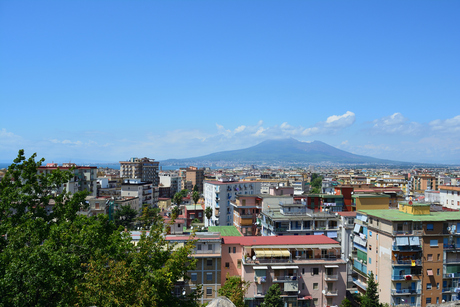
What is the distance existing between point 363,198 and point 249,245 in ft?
56.0

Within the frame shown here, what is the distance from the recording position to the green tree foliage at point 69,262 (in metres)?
13.7

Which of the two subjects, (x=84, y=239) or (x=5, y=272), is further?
(x=84, y=239)

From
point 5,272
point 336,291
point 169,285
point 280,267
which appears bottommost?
point 336,291

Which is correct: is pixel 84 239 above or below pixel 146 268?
above

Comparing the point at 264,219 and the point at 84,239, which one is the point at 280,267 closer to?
the point at 264,219

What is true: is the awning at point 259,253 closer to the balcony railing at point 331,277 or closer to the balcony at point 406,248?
the balcony railing at point 331,277

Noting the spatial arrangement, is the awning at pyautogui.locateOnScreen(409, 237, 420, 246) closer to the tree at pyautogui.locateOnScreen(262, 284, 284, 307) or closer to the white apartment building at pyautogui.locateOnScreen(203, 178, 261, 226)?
the tree at pyautogui.locateOnScreen(262, 284, 284, 307)

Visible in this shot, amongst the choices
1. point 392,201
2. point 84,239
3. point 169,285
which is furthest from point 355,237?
point 84,239

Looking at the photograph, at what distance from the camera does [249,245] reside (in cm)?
2777

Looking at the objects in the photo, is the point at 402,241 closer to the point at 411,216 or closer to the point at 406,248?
the point at 406,248

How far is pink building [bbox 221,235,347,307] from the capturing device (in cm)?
2664

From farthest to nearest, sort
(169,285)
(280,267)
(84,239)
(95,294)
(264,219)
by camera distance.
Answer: (264,219), (280,267), (84,239), (169,285), (95,294)

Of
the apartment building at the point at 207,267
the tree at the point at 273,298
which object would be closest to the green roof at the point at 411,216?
the tree at the point at 273,298

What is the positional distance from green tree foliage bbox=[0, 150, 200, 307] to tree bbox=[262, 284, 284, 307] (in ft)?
26.9
